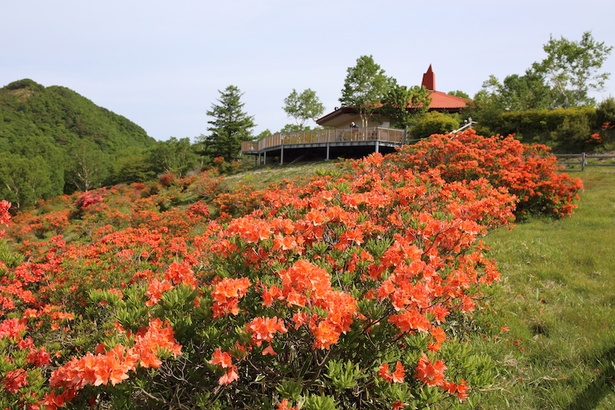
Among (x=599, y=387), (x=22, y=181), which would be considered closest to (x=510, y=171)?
(x=599, y=387)

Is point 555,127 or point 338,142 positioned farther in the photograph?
point 338,142

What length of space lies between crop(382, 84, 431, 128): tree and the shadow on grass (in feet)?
77.4

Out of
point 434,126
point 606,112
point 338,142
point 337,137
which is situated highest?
point 606,112

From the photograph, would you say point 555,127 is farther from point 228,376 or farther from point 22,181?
point 22,181

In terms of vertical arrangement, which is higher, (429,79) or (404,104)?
(429,79)

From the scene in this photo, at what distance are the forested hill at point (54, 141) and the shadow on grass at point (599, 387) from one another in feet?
162

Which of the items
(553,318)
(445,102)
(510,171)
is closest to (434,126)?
(510,171)

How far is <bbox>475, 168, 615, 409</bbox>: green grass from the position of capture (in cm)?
305

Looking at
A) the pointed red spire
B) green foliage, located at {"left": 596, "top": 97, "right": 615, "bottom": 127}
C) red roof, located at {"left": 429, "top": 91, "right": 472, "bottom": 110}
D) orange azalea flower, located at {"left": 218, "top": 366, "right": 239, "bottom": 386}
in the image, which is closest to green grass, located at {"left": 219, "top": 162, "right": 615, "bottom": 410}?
orange azalea flower, located at {"left": 218, "top": 366, "right": 239, "bottom": 386}

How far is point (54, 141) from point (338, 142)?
200 feet

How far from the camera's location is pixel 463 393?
216 centimetres

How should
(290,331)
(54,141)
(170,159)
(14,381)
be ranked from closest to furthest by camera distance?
1. (290,331)
2. (14,381)
3. (170,159)
4. (54,141)

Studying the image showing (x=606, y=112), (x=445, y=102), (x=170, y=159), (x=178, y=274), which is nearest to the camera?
(x=178, y=274)

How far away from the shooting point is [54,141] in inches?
2534
